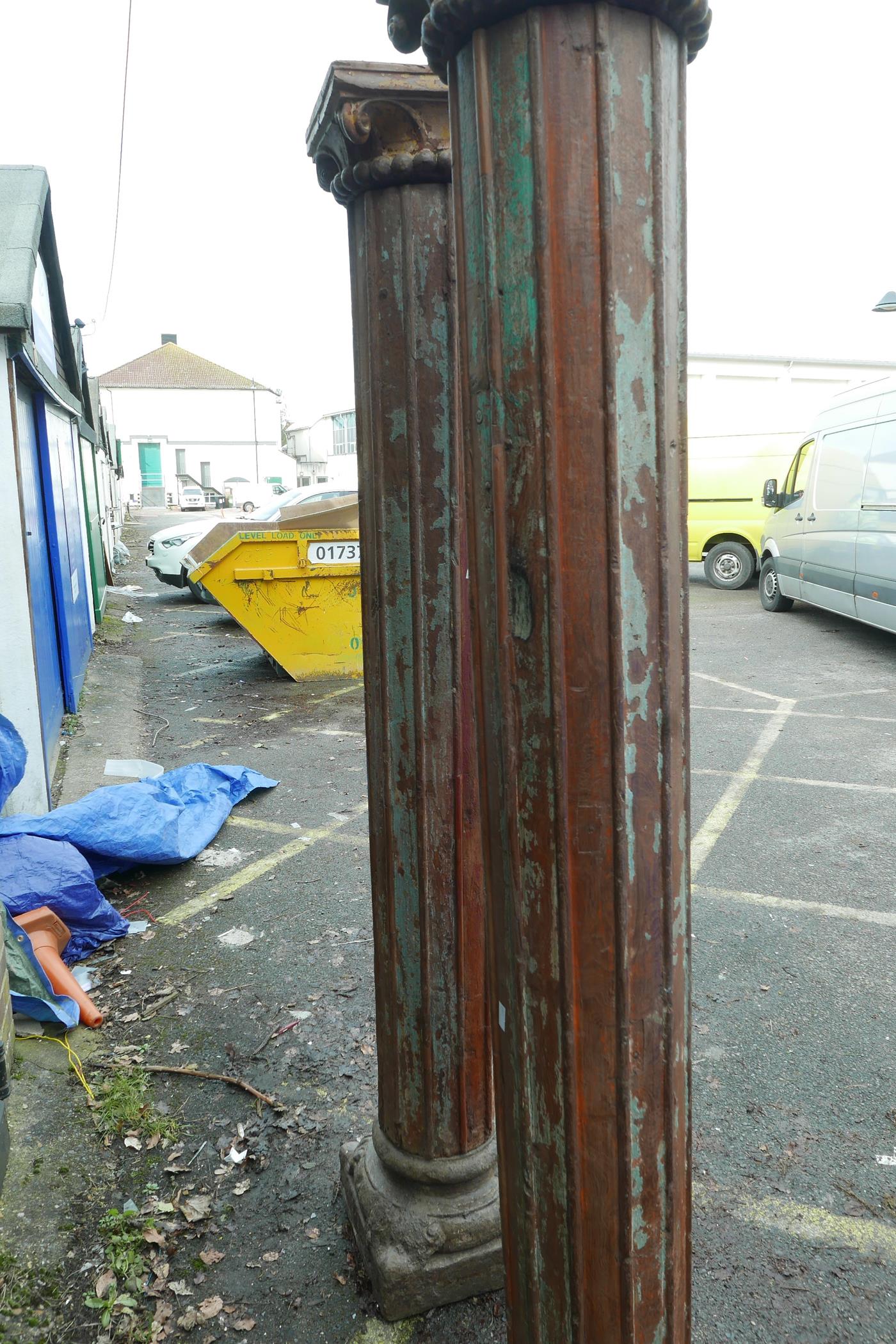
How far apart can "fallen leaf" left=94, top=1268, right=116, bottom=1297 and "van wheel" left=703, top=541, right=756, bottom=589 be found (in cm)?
1374

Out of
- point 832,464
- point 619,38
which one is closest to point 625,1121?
point 619,38

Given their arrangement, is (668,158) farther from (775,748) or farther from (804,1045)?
(775,748)

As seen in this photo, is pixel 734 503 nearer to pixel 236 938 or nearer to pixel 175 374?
pixel 236 938

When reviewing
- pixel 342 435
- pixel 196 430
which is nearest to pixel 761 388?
pixel 196 430

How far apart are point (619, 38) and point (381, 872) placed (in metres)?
1.63

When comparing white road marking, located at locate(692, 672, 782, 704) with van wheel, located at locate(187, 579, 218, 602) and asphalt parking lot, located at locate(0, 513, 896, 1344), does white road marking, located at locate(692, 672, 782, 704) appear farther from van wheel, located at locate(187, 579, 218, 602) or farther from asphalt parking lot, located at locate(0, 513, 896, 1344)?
van wheel, located at locate(187, 579, 218, 602)

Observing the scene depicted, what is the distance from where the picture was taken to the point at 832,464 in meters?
10.1

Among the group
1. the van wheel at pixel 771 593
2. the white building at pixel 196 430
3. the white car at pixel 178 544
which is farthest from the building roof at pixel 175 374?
the van wheel at pixel 771 593

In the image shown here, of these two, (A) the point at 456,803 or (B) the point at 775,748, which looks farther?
(B) the point at 775,748

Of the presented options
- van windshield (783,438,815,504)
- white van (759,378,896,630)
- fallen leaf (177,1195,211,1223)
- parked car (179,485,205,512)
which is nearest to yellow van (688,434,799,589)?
white van (759,378,896,630)

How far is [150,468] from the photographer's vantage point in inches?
2185

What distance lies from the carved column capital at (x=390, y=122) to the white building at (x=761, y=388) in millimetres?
27244

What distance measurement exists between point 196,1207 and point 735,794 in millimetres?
4055

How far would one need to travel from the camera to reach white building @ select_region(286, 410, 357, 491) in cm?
6191
